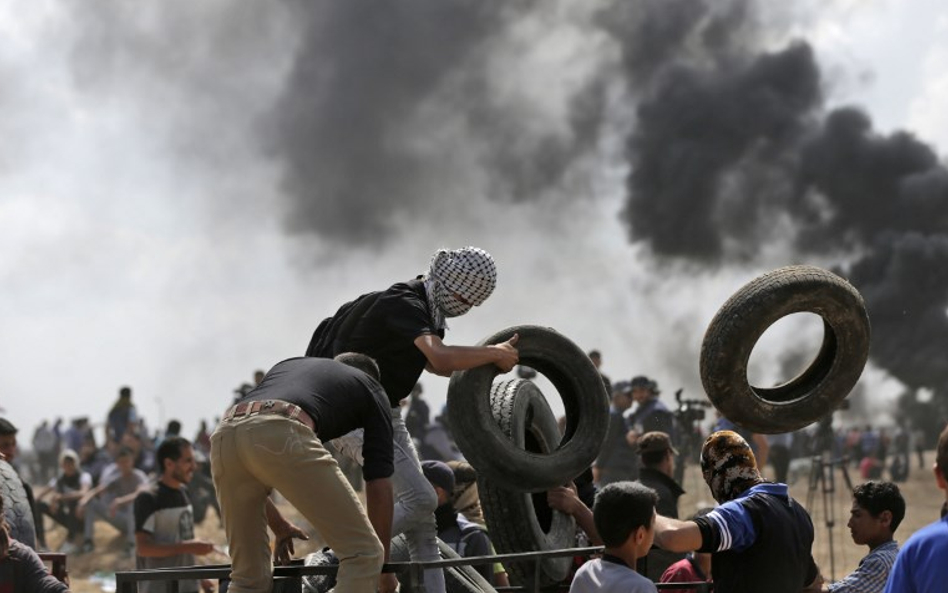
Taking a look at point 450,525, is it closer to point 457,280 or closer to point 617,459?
point 457,280

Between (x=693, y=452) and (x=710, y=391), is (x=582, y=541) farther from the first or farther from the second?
(x=693, y=452)

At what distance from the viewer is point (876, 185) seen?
45062 mm

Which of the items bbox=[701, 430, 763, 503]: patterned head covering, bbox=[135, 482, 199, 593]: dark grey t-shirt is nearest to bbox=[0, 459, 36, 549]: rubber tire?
bbox=[135, 482, 199, 593]: dark grey t-shirt

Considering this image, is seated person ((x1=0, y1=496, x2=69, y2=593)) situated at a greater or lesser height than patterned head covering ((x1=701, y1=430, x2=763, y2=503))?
greater

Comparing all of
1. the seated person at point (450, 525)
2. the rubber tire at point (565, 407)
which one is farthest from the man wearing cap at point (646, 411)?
the rubber tire at point (565, 407)

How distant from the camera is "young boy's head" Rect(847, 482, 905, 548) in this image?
6.63m

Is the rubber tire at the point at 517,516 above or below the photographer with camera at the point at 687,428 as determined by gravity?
below

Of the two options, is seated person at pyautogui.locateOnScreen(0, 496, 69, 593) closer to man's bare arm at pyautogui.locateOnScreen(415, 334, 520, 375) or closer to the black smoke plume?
man's bare arm at pyautogui.locateOnScreen(415, 334, 520, 375)

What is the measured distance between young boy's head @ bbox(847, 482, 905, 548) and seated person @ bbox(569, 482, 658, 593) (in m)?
2.18

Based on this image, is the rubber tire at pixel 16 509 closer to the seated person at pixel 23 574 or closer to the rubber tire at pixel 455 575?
the seated person at pixel 23 574

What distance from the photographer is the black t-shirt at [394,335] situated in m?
5.88

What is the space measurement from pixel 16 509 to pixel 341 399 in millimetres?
3568

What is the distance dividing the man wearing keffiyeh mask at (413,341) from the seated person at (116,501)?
1098cm

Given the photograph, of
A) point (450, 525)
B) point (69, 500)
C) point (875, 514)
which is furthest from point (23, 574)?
point (69, 500)
